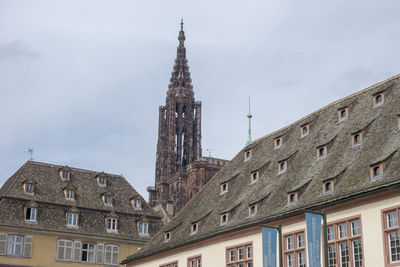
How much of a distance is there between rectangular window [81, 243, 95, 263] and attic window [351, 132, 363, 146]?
28.0m

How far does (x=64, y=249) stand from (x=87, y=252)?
198 cm

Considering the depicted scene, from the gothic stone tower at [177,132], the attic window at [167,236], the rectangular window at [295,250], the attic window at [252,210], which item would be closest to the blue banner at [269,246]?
the rectangular window at [295,250]

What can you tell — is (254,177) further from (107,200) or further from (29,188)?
(29,188)

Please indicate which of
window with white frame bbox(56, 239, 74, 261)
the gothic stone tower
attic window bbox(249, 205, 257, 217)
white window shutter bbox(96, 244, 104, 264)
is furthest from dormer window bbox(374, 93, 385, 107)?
the gothic stone tower

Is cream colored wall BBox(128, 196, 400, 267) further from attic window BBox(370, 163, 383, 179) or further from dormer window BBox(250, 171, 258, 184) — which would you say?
dormer window BBox(250, 171, 258, 184)

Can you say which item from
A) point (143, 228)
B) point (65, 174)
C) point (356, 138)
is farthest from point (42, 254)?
point (356, 138)

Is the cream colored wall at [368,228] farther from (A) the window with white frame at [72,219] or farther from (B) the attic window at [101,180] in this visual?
(B) the attic window at [101,180]

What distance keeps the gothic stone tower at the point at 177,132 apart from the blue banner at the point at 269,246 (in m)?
90.4

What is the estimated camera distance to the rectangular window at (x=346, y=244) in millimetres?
29406

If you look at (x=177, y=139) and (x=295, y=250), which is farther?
(x=177, y=139)

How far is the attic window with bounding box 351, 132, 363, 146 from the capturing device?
112ft

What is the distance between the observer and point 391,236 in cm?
2797

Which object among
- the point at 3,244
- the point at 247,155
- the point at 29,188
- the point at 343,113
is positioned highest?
the point at 29,188

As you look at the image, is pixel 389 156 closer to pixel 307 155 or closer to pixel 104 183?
pixel 307 155
